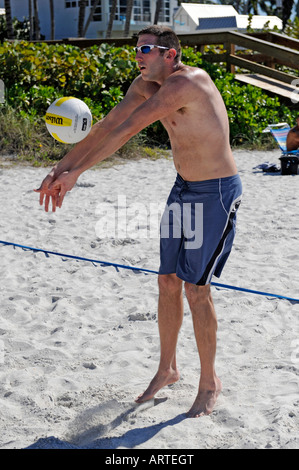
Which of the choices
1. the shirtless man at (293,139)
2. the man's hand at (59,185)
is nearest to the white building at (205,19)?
the shirtless man at (293,139)

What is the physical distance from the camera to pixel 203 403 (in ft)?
9.84

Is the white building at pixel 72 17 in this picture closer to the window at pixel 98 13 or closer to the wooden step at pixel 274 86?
the window at pixel 98 13

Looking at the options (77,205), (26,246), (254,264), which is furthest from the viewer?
(77,205)

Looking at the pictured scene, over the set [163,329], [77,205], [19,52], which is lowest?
[77,205]

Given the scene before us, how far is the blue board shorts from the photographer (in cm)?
288

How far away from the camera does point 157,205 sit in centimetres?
733

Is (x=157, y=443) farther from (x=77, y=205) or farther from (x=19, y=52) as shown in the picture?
(x=19, y=52)

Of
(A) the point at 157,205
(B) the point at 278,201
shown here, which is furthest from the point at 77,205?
(B) the point at 278,201

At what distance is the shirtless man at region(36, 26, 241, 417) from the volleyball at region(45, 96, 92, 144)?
56mm

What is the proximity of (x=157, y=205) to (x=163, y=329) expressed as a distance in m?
4.27

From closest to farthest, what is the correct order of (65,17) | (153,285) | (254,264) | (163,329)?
(163,329), (153,285), (254,264), (65,17)

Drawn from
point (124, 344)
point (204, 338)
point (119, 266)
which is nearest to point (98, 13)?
point (119, 266)

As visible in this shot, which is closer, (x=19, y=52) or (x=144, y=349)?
(x=144, y=349)

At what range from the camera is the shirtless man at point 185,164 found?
107 inches
